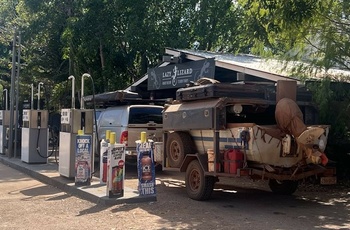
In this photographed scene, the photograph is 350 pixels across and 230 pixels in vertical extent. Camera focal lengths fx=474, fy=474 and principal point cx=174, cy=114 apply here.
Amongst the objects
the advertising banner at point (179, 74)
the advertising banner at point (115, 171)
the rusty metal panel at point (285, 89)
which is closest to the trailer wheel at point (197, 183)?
the advertising banner at point (115, 171)

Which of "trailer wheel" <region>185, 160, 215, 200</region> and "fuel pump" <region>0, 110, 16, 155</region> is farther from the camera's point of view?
"fuel pump" <region>0, 110, 16, 155</region>

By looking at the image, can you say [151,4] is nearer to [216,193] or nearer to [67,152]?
[67,152]

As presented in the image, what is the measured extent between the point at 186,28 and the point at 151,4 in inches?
96.7

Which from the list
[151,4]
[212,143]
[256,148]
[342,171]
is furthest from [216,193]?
[151,4]

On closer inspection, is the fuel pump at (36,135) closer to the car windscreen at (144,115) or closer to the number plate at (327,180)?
the car windscreen at (144,115)

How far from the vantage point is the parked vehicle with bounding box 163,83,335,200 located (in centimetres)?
870

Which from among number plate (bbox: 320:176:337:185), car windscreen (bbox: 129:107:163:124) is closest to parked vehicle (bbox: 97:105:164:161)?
car windscreen (bbox: 129:107:163:124)

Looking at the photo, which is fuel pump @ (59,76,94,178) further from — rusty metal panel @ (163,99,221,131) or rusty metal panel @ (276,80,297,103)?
rusty metal panel @ (276,80,297,103)

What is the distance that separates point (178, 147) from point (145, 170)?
117 cm

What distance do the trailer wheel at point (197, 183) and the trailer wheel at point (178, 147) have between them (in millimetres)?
323

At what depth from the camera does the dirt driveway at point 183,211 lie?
7758mm

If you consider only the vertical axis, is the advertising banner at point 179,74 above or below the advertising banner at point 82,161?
above

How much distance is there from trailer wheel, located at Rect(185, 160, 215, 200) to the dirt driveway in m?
0.17

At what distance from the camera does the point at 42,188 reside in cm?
1172
